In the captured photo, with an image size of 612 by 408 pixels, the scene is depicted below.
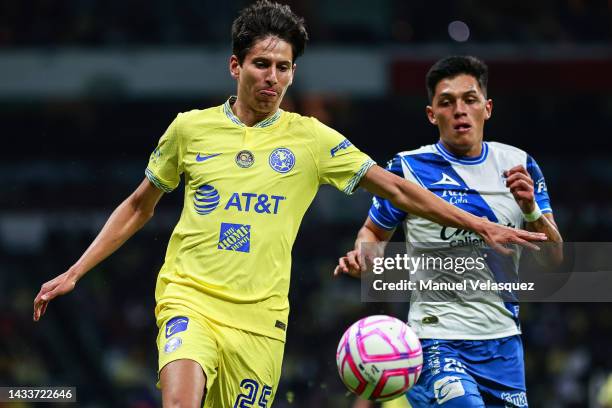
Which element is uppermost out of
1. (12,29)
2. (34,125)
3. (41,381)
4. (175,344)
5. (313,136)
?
(12,29)

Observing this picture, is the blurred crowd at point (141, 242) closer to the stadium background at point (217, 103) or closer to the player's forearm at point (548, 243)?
the stadium background at point (217, 103)

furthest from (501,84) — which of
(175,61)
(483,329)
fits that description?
(483,329)

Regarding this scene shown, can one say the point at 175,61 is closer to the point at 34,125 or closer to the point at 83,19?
the point at 83,19

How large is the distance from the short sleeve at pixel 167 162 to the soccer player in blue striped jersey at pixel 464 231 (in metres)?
1.06

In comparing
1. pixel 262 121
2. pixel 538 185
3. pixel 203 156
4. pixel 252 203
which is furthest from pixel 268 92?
pixel 538 185

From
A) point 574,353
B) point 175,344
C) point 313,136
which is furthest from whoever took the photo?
point 574,353

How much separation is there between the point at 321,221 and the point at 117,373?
15.6 feet

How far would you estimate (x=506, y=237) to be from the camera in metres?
4.87

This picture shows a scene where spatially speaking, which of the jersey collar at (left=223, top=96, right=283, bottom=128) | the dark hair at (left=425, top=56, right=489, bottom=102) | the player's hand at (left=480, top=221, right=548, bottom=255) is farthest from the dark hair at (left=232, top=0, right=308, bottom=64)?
the player's hand at (left=480, top=221, right=548, bottom=255)

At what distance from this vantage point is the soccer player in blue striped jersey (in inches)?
215

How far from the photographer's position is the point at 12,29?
811 inches

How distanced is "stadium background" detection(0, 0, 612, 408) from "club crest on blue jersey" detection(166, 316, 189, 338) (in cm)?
1208

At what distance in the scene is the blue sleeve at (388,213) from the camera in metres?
5.94

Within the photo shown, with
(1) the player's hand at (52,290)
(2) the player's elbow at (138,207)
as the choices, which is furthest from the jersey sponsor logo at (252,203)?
(1) the player's hand at (52,290)
